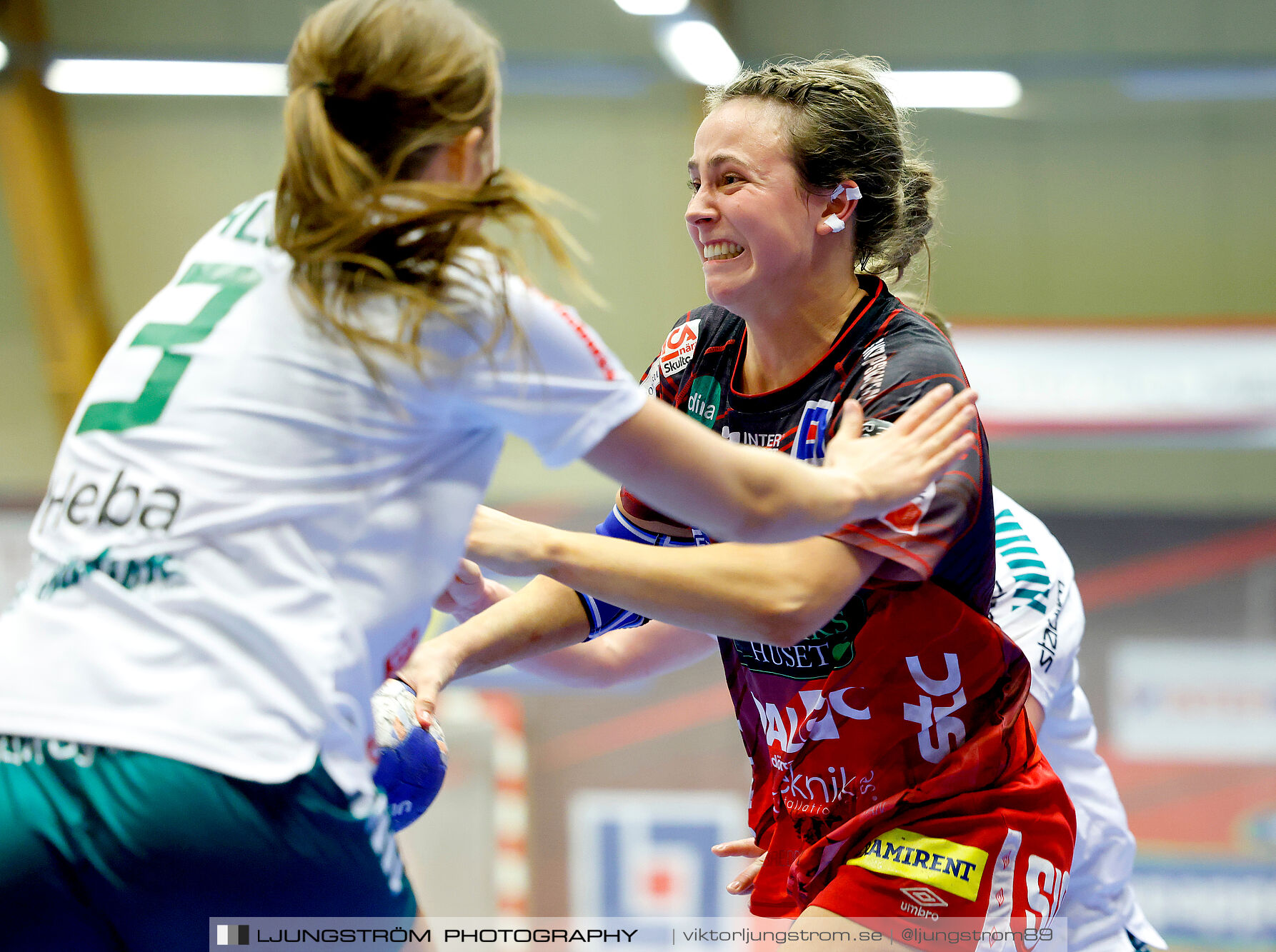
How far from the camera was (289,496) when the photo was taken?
4.08ft

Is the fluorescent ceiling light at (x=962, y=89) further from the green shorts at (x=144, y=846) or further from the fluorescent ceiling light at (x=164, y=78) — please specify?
the green shorts at (x=144, y=846)

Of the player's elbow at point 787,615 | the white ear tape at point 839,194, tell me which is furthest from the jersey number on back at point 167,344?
the white ear tape at point 839,194

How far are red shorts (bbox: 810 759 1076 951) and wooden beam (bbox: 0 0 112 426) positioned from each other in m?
7.07

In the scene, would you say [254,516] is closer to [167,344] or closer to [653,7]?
Answer: [167,344]

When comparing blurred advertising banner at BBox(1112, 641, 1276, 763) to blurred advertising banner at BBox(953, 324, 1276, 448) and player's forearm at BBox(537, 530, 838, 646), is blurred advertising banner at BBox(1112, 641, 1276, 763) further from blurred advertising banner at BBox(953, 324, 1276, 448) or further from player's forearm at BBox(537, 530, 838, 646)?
player's forearm at BBox(537, 530, 838, 646)

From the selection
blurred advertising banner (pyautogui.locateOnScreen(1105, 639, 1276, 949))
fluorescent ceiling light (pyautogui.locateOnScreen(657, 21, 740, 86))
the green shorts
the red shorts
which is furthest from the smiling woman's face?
blurred advertising banner (pyautogui.locateOnScreen(1105, 639, 1276, 949))

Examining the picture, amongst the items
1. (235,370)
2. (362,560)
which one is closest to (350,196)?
(235,370)

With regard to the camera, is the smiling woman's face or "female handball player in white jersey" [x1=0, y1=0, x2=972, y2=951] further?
the smiling woman's face

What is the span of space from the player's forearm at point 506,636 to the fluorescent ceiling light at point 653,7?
5473 millimetres

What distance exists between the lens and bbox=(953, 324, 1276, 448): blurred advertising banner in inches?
284

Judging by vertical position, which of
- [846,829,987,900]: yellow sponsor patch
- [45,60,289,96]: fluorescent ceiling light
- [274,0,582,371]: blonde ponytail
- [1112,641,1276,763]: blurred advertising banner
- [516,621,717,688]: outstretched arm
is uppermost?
[45,60,289,96]: fluorescent ceiling light

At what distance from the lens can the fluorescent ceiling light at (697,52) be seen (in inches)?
281

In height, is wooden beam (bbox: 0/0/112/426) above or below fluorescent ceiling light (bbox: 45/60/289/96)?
below

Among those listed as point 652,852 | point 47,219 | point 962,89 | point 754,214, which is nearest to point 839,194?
point 754,214
